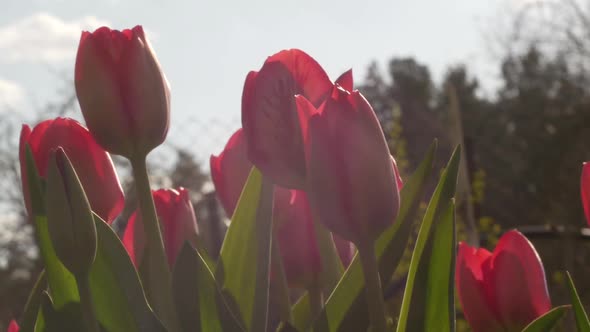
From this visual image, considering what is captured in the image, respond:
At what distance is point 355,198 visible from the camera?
331 millimetres

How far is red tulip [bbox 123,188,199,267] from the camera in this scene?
46cm

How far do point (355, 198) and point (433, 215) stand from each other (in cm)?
4

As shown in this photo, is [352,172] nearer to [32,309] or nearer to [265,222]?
[265,222]

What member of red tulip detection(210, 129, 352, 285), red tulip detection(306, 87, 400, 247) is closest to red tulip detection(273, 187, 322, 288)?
red tulip detection(210, 129, 352, 285)

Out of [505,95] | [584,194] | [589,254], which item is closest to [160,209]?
[584,194]

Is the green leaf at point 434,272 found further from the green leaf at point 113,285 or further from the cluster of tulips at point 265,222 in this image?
the green leaf at point 113,285

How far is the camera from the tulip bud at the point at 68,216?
12.7 inches

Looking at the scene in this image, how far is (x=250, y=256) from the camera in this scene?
409 millimetres

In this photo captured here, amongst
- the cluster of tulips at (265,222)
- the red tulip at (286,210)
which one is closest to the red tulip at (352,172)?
the cluster of tulips at (265,222)

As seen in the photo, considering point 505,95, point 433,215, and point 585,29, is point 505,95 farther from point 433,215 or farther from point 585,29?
point 433,215

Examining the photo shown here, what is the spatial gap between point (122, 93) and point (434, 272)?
153 millimetres

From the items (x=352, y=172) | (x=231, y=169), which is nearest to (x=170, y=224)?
(x=231, y=169)

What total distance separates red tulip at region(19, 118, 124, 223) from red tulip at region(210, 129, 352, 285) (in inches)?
2.3

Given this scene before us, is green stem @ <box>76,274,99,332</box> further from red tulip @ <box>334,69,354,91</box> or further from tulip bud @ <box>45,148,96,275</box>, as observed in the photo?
red tulip @ <box>334,69,354,91</box>
